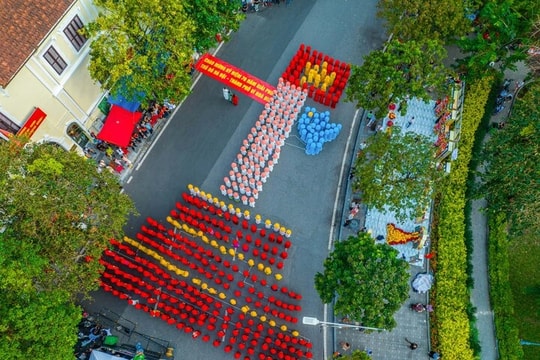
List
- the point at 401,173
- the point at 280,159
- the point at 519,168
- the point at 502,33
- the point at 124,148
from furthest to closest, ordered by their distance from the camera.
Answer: the point at 280,159 → the point at 124,148 → the point at 502,33 → the point at 401,173 → the point at 519,168

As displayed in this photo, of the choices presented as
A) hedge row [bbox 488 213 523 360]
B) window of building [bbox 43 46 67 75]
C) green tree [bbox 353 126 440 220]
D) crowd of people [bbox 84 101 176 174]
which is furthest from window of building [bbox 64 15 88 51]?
hedge row [bbox 488 213 523 360]

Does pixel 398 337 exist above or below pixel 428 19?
below

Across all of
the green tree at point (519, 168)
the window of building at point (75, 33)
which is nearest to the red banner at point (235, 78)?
the window of building at point (75, 33)

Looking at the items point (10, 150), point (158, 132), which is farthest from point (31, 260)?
point (158, 132)

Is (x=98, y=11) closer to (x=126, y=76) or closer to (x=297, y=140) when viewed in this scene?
(x=126, y=76)

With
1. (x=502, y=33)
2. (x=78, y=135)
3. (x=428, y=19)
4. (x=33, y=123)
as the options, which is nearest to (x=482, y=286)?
(x=502, y=33)

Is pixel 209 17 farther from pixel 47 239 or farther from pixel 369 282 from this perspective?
pixel 369 282

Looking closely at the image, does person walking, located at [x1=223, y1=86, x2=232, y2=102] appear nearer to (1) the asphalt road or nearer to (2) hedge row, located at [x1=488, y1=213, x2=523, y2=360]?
(1) the asphalt road
